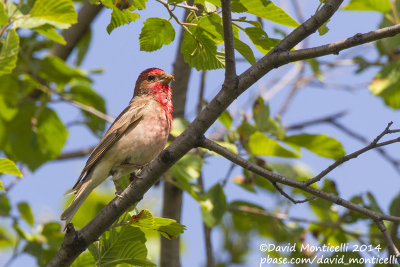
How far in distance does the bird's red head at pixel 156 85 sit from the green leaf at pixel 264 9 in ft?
9.11

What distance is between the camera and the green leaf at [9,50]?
4.26m

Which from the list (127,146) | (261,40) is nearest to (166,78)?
(127,146)

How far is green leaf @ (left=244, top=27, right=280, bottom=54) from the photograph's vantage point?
3.72 meters

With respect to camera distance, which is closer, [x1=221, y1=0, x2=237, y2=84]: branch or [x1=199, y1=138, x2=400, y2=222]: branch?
[x1=221, y1=0, x2=237, y2=84]: branch

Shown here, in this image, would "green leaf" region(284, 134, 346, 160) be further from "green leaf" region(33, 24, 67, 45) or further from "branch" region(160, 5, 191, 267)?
"green leaf" region(33, 24, 67, 45)

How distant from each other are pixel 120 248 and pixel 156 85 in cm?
293

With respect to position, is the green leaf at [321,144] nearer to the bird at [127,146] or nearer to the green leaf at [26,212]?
the bird at [127,146]

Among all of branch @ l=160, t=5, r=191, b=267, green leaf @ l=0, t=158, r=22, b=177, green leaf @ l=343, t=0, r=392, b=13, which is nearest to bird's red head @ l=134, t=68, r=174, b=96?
branch @ l=160, t=5, r=191, b=267

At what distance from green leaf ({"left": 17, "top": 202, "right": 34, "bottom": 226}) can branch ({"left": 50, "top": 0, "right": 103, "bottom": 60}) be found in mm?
2036

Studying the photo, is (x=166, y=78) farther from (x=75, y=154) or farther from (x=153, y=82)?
(x=75, y=154)

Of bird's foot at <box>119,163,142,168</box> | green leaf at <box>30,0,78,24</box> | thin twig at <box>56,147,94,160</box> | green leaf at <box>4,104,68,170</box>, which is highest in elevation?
thin twig at <box>56,147,94,160</box>

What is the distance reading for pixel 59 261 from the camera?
400cm

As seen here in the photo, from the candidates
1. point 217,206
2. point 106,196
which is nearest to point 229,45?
point 217,206

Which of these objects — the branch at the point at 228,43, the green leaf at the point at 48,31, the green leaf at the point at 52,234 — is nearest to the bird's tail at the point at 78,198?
the green leaf at the point at 52,234
